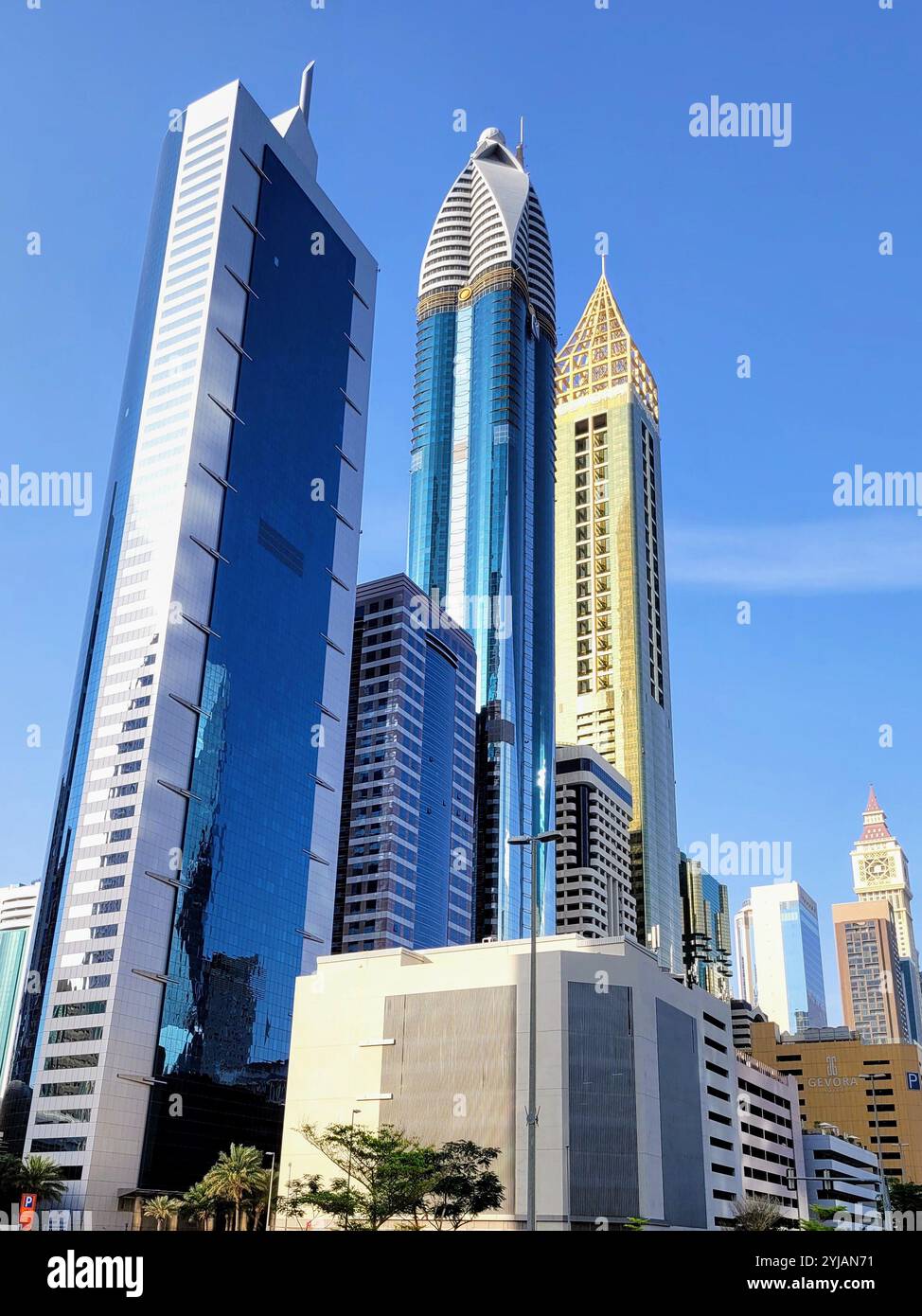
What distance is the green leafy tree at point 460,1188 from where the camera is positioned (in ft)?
227

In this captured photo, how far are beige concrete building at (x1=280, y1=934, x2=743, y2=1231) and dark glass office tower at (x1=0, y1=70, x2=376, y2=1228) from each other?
3268 centimetres

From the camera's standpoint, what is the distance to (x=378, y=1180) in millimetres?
66875

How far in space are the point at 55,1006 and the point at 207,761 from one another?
30.1m

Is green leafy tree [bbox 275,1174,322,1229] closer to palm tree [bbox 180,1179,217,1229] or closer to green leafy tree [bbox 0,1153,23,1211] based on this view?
palm tree [bbox 180,1179,217,1229]

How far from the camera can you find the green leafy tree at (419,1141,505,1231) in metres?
69.1

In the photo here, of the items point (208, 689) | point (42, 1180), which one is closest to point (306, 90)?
point (208, 689)

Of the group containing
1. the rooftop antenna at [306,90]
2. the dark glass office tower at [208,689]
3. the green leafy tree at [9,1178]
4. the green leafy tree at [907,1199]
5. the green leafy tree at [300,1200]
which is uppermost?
the rooftop antenna at [306,90]

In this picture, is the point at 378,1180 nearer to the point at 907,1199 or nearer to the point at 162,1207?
the point at 162,1207

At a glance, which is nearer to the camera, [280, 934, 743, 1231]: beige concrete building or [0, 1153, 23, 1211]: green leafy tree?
[280, 934, 743, 1231]: beige concrete building

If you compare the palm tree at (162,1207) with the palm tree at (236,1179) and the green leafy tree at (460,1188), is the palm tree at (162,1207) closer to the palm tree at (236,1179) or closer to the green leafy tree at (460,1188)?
the palm tree at (236,1179)

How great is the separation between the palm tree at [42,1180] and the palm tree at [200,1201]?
13.7 meters

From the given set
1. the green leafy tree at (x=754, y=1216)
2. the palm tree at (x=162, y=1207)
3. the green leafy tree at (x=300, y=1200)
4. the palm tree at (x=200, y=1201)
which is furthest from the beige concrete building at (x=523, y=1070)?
the palm tree at (x=162, y=1207)

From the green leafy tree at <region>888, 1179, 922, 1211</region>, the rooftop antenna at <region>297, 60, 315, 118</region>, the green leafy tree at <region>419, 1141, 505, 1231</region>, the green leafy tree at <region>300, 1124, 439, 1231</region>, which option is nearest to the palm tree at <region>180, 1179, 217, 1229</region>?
the green leafy tree at <region>300, 1124, 439, 1231</region>
